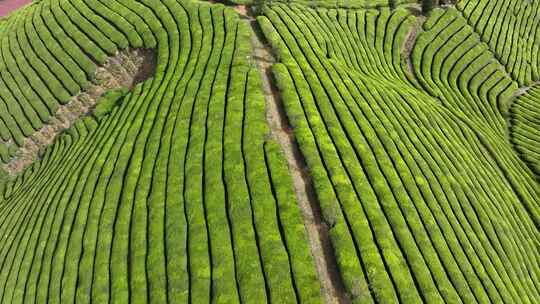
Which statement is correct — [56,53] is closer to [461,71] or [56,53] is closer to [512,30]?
[461,71]

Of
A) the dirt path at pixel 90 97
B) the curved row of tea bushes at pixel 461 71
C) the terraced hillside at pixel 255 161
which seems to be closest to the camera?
the terraced hillside at pixel 255 161

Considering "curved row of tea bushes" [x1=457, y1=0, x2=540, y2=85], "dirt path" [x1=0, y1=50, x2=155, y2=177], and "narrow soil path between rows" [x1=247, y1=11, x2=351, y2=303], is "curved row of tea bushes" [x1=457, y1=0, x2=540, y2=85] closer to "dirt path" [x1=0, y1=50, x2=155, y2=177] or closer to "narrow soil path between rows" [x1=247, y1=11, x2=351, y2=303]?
"narrow soil path between rows" [x1=247, y1=11, x2=351, y2=303]

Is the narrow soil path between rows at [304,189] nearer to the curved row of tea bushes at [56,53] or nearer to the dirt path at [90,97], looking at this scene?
the dirt path at [90,97]

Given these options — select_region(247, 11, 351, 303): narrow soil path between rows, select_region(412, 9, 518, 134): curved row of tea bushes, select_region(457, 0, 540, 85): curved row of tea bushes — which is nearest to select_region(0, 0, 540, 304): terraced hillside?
select_region(247, 11, 351, 303): narrow soil path between rows

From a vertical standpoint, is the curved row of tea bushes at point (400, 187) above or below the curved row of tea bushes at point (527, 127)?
above

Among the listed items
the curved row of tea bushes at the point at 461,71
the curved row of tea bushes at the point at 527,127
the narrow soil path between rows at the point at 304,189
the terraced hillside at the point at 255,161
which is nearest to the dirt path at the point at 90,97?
the terraced hillside at the point at 255,161

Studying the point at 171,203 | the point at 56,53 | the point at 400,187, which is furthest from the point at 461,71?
the point at 56,53

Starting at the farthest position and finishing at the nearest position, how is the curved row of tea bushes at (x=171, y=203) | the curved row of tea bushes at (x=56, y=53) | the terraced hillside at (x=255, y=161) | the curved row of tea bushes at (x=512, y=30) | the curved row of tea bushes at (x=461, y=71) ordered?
the curved row of tea bushes at (x=512, y=30) → the curved row of tea bushes at (x=461, y=71) → the curved row of tea bushes at (x=56, y=53) → the terraced hillside at (x=255, y=161) → the curved row of tea bushes at (x=171, y=203)

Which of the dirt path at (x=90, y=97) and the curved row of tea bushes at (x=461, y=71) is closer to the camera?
the dirt path at (x=90, y=97)
